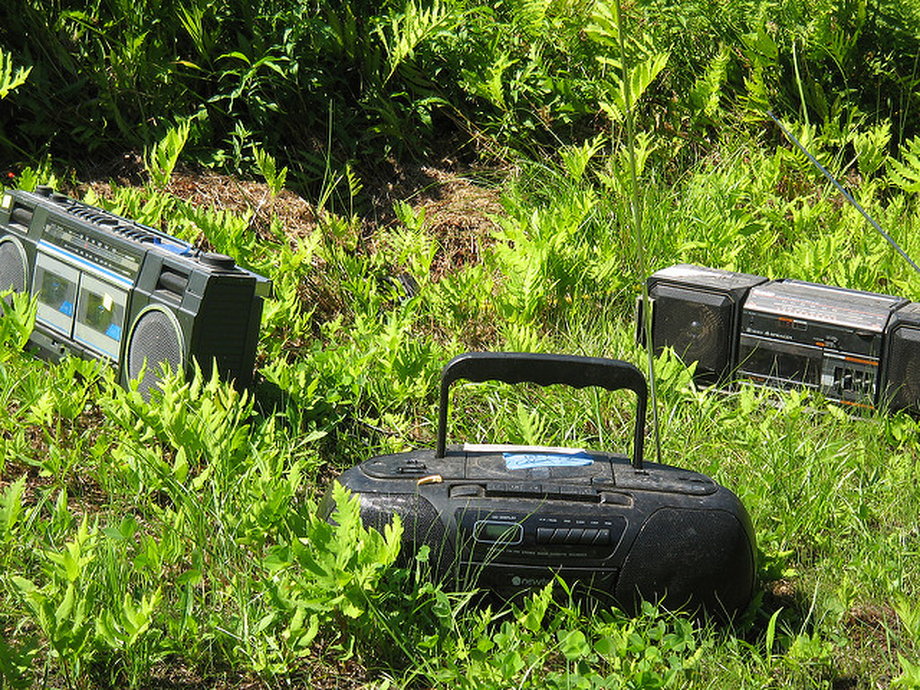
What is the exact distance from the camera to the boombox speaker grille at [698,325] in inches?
132

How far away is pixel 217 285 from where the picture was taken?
262 centimetres

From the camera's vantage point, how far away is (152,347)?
2.73 meters

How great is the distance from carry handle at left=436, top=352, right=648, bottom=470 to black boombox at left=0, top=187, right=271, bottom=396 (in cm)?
78

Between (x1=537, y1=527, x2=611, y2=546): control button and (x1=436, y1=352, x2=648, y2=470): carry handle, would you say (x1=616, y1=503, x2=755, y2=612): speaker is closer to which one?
(x1=537, y1=527, x2=611, y2=546): control button

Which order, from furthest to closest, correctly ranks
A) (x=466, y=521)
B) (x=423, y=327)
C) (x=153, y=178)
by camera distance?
(x=153, y=178) < (x=423, y=327) < (x=466, y=521)

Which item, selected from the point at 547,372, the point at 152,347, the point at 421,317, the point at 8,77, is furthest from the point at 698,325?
the point at 8,77

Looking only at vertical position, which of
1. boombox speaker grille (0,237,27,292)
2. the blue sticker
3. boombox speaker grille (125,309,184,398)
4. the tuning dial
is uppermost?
the tuning dial

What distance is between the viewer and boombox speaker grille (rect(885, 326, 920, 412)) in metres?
3.00

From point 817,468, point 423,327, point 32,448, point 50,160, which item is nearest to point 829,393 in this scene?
point 817,468

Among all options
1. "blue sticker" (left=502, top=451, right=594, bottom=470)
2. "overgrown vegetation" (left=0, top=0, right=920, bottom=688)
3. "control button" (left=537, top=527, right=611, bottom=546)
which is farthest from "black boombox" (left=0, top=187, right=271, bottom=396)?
"control button" (left=537, top=527, right=611, bottom=546)

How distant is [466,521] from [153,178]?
2.47 metres

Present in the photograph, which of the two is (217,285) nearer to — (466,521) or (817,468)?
(466,521)

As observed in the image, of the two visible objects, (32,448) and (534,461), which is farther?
(32,448)

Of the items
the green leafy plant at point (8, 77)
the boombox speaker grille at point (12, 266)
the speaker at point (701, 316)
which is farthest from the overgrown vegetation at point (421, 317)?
the boombox speaker grille at point (12, 266)
